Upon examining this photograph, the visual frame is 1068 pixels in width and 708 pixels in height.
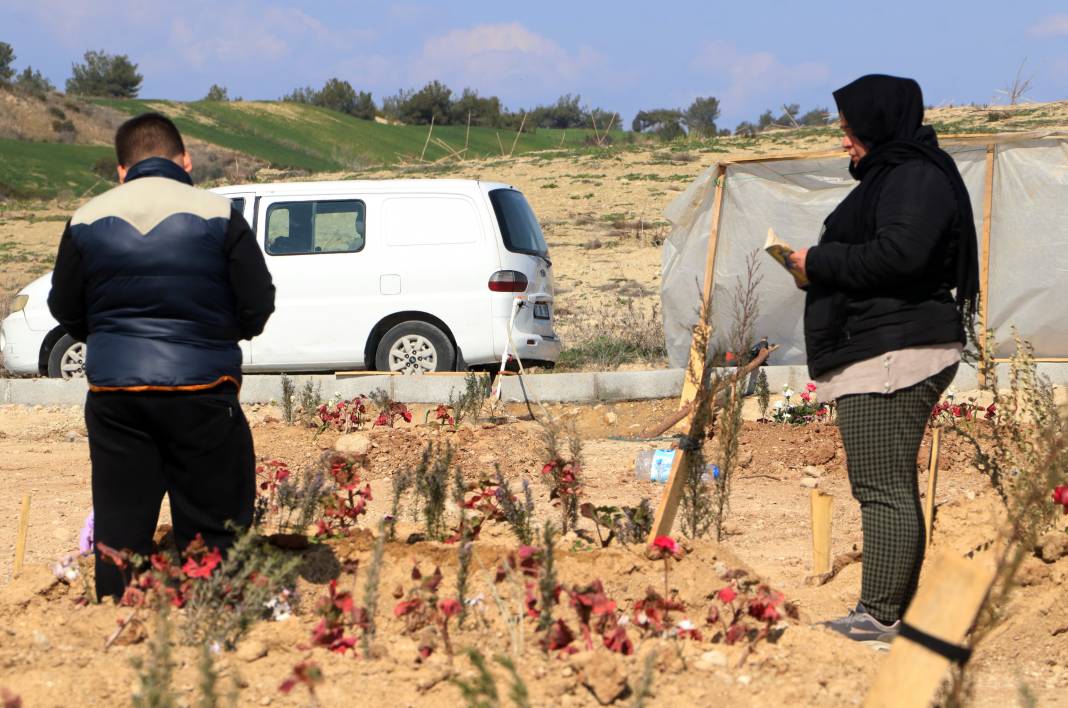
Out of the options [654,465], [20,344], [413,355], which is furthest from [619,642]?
[20,344]

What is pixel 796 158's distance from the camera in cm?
1031

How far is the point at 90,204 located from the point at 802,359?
7.84 m

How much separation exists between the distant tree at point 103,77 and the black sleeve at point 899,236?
260 ft

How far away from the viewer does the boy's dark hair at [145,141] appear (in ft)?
13.1

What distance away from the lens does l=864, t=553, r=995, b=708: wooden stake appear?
7.30ft

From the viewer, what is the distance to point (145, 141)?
3.98 m

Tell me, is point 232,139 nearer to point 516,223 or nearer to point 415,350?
point 516,223

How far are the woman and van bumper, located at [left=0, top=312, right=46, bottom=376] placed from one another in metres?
9.01

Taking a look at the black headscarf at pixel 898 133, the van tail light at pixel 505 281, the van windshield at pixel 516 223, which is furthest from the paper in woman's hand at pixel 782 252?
the van windshield at pixel 516 223

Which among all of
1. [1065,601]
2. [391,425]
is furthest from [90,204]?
[391,425]

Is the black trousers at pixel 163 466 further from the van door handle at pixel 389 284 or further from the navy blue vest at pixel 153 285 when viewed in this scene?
the van door handle at pixel 389 284

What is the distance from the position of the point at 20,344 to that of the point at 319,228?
2899 mm

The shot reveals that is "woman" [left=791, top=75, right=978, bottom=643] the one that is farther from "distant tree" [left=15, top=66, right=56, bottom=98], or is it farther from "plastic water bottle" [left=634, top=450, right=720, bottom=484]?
"distant tree" [left=15, top=66, right=56, bottom=98]

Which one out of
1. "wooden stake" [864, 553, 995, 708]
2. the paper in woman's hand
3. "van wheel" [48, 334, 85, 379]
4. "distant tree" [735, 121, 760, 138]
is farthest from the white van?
"distant tree" [735, 121, 760, 138]
